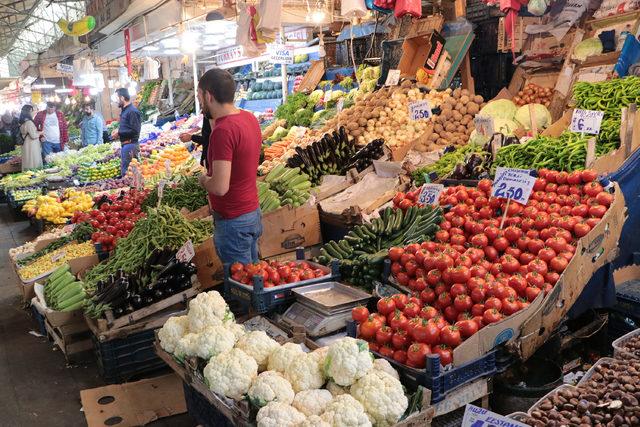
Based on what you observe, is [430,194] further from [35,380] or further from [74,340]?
[35,380]

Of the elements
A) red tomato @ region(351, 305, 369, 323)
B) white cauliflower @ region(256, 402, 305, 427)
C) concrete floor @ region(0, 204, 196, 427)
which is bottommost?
concrete floor @ region(0, 204, 196, 427)

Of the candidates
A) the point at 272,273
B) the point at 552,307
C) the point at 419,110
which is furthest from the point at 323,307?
the point at 419,110

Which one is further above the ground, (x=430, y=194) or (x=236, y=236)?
(x=430, y=194)

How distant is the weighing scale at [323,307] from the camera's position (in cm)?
356

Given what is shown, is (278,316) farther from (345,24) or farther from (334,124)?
(345,24)

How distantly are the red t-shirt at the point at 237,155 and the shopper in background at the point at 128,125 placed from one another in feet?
24.6

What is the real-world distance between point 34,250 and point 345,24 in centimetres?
738

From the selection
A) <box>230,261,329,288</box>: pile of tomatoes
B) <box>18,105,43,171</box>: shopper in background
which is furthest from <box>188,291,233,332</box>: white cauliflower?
<box>18,105,43,171</box>: shopper in background

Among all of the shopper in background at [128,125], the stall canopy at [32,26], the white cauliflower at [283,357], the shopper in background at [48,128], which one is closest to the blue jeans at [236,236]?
the white cauliflower at [283,357]

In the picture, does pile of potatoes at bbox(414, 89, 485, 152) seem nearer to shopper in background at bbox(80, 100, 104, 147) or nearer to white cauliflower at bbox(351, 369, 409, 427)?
white cauliflower at bbox(351, 369, 409, 427)

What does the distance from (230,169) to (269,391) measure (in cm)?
185

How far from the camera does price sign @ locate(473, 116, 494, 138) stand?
605 cm

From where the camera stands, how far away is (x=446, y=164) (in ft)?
19.6

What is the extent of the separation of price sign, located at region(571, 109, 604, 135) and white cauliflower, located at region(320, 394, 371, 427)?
337 centimetres
